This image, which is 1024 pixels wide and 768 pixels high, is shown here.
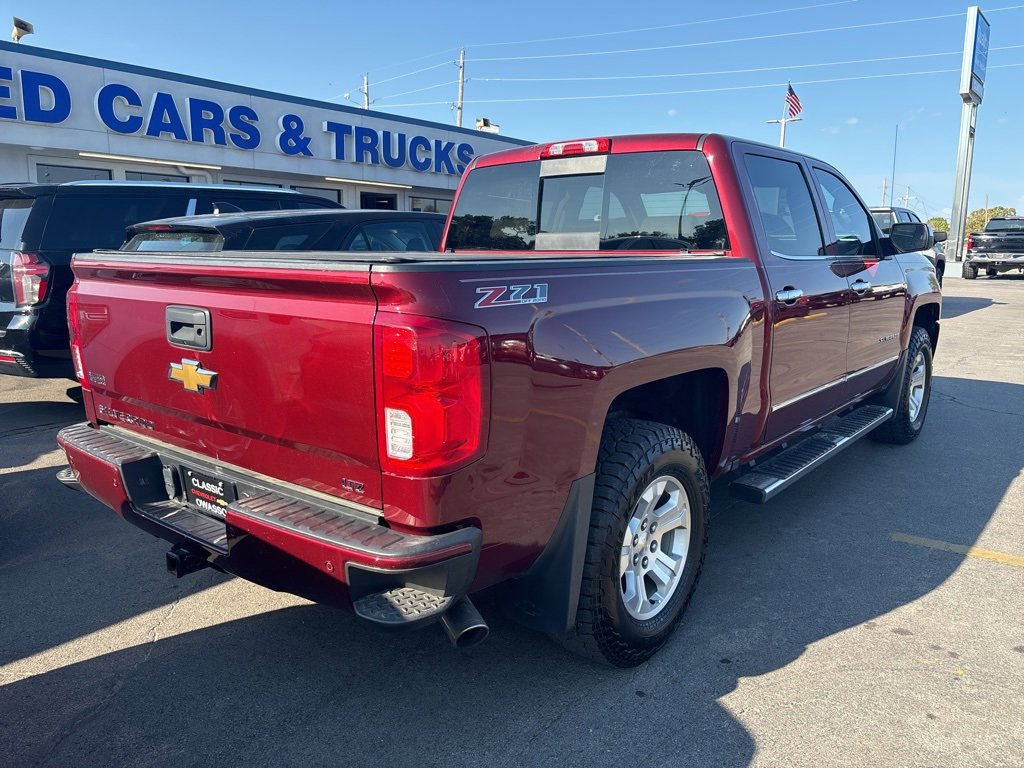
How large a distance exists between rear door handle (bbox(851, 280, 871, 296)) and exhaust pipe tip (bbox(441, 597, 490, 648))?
128 inches

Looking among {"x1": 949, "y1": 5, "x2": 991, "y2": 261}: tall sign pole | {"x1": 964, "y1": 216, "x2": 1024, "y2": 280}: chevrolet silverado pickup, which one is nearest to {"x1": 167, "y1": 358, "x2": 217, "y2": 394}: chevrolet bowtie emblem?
{"x1": 964, "y1": 216, "x2": 1024, "y2": 280}: chevrolet silverado pickup

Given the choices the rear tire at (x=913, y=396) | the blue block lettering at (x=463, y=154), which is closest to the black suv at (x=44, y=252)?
the rear tire at (x=913, y=396)

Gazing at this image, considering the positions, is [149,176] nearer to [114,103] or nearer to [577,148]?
[114,103]

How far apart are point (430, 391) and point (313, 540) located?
22.3 inches

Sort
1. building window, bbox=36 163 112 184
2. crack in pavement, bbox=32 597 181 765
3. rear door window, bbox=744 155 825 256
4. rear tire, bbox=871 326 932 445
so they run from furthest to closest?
building window, bbox=36 163 112 184, rear tire, bbox=871 326 932 445, rear door window, bbox=744 155 825 256, crack in pavement, bbox=32 597 181 765

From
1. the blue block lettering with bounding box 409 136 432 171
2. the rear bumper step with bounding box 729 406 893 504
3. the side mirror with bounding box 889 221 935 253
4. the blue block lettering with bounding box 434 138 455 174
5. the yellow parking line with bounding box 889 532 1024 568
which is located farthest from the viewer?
the blue block lettering with bounding box 434 138 455 174


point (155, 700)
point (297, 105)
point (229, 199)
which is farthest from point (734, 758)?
point (297, 105)

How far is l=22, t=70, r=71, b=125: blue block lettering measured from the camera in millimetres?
12742

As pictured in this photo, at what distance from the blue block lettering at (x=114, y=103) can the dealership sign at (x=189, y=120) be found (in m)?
0.02

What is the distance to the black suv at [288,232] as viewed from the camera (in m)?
5.51

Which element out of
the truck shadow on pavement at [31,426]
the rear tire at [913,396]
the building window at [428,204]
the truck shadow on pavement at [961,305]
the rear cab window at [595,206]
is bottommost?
the truck shadow on pavement at [31,426]

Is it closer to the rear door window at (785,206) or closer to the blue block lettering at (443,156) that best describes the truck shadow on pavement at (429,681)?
the rear door window at (785,206)

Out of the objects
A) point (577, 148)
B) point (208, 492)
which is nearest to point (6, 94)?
point (577, 148)

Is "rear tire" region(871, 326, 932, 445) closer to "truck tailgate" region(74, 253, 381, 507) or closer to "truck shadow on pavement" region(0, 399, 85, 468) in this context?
"truck tailgate" region(74, 253, 381, 507)
